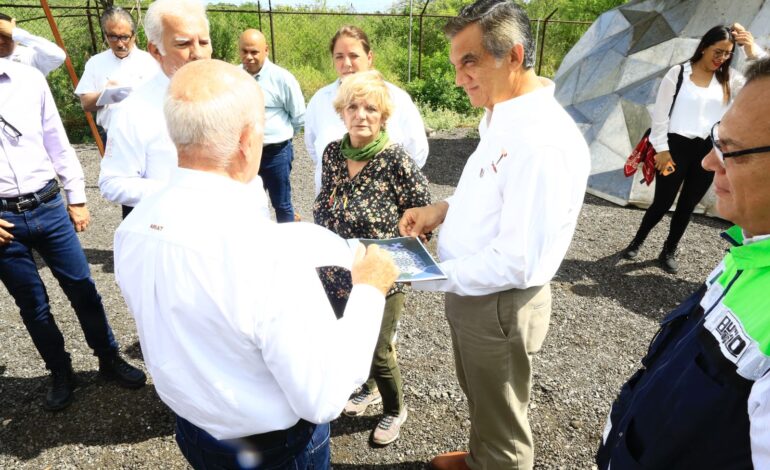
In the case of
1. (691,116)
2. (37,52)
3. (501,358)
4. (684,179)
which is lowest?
(684,179)

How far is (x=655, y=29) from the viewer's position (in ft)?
24.9

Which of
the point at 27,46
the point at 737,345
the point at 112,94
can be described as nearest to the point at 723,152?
the point at 737,345

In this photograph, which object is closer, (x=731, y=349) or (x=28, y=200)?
(x=731, y=349)

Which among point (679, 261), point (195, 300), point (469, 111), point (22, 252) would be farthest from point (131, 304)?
point (469, 111)

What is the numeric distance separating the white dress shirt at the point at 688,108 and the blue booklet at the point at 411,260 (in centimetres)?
388

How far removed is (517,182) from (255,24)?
1666 centimetres

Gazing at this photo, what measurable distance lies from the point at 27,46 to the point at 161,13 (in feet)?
8.07

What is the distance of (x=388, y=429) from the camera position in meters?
3.00

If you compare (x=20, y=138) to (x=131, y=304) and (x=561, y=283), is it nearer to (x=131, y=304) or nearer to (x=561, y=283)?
(x=131, y=304)

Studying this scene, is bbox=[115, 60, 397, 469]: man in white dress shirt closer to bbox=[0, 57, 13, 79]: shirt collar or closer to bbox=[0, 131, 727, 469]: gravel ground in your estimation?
bbox=[0, 131, 727, 469]: gravel ground

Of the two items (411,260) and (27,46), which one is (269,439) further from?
(27,46)

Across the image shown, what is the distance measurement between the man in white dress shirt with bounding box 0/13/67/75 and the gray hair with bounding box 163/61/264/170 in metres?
3.38

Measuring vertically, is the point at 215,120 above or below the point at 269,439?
above

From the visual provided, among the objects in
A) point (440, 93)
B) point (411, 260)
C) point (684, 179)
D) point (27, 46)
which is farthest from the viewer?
point (440, 93)
